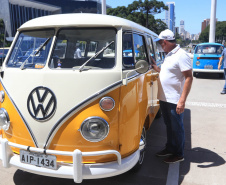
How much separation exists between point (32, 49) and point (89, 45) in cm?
77

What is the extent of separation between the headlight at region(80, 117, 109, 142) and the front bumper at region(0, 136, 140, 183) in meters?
0.18

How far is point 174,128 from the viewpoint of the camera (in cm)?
378

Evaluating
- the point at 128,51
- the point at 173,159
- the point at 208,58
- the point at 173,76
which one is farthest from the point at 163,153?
the point at 208,58

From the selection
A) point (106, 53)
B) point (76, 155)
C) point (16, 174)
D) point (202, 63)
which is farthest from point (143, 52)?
point (202, 63)

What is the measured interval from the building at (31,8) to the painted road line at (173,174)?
139ft

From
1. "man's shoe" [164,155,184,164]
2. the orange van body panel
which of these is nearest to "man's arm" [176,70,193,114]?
"man's shoe" [164,155,184,164]

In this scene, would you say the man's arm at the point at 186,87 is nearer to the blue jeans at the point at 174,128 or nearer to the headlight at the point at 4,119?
the blue jeans at the point at 174,128

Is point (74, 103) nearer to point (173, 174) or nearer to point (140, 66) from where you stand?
point (140, 66)

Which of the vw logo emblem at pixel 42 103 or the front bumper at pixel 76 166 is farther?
the vw logo emblem at pixel 42 103

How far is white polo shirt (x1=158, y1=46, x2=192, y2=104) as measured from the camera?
353 cm

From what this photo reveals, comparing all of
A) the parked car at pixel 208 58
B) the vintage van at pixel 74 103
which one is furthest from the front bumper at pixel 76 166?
the parked car at pixel 208 58

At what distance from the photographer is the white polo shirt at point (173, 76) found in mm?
3527

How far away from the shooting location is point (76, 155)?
2.54 m

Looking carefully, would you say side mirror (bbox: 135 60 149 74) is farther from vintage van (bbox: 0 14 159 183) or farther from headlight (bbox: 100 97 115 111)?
headlight (bbox: 100 97 115 111)
